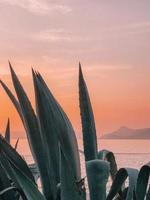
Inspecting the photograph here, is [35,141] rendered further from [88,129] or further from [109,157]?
[109,157]

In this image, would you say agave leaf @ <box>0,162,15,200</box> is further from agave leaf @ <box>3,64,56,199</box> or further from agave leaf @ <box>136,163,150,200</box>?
agave leaf @ <box>136,163,150,200</box>

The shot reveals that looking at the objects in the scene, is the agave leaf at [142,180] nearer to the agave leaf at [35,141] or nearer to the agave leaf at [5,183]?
the agave leaf at [35,141]

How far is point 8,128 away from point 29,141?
37.1 inches

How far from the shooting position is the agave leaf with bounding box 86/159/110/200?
1.65m

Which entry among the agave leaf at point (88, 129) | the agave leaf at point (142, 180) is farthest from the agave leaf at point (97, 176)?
the agave leaf at point (88, 129)

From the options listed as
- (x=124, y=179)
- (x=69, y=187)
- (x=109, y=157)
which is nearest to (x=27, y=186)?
(x=69, y=187)

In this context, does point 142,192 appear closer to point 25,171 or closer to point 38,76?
point 25,171

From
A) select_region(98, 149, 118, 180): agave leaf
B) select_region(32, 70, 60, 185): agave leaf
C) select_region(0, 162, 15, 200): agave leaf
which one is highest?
select_region(32, 70, 60, 185): agave leaf

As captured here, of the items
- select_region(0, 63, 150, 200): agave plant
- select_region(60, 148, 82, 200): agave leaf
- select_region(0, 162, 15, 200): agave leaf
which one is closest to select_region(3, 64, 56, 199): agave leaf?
select_region(0, 63, 150, 200): agave plant

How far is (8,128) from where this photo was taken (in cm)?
278

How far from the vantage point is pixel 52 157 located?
1838 mm

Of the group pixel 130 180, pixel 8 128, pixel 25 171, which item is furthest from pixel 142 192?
pixel 8 128

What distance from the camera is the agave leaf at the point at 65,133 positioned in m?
1.82

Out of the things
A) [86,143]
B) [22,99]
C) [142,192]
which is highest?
[22,99]
